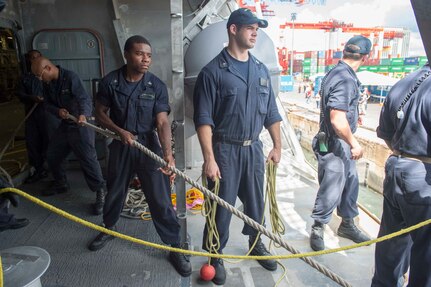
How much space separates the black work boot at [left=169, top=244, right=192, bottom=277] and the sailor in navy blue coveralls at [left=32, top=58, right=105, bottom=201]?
1553 millimetres

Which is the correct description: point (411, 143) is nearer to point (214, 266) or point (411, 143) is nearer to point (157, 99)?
point (214, 266)

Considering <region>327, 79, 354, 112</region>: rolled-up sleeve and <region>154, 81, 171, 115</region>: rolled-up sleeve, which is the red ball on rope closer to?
<region>154, 81, 171, 115</region>: rolled-up sleeve

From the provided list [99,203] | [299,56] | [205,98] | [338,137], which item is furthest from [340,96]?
[299,56]

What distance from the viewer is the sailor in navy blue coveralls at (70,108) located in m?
3.69

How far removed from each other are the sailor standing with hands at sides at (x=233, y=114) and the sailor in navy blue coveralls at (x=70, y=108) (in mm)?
1825

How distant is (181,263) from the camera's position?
2727 millimetres

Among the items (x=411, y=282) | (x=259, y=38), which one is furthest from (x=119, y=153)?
(x=411, y=282)

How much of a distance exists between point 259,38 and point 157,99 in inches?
54.3

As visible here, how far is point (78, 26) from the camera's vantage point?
16.3 feet

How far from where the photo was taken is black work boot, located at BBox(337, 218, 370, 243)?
340 centimetres

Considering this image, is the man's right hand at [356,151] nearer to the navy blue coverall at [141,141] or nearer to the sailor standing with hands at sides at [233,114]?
the sailor standing with hands at sides at [233,114]

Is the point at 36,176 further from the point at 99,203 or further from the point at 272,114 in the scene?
the point at 272,114

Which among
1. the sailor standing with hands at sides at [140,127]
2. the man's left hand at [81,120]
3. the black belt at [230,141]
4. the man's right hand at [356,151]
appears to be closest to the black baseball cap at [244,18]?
the sailor standing with hands at sides at [140,127]

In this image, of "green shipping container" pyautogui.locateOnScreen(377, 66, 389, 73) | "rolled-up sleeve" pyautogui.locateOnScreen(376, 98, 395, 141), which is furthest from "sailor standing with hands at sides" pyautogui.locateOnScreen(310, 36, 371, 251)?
"green shipping container" pyautogui.locateOnScreen(377, 66, 389, 73)
